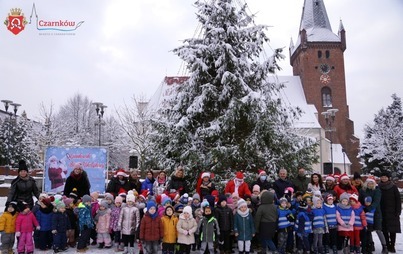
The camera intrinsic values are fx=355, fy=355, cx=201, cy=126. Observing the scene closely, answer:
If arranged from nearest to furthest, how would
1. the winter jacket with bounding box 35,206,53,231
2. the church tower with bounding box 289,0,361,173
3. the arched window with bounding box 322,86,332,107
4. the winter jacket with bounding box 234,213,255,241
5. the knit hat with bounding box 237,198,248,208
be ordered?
the winter jacket with bounding box 234,213,255,241 < the knit hat with bounding box 237,198,248,208 < the winter jacket with bounding box 35,206,53,231 < the church tower with bounding box 289,0,361,173 < the arched window with bounding box 322,86,332,107

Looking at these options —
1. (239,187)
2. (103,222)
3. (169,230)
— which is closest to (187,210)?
(169,230)

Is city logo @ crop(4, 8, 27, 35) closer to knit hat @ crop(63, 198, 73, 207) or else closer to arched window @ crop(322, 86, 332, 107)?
knit hat @ crop(63, 198, 73, 207)

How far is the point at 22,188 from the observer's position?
8.33 metres

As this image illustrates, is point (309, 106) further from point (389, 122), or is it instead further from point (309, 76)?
point (389, 122)

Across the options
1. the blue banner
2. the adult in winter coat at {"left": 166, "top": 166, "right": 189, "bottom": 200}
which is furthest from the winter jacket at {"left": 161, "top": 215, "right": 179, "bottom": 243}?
the blue banner

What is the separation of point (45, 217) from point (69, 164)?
6.39 m

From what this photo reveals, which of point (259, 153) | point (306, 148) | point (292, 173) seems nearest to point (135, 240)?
point (259, 153)

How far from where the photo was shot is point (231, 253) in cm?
812

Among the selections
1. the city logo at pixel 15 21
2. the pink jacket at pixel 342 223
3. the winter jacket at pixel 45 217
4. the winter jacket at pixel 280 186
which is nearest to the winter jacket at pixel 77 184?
the winter jacket at pixel 45 217

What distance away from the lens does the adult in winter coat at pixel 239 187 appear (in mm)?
8635

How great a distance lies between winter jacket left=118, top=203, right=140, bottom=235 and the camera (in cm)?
793

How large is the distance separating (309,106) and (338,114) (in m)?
4.84

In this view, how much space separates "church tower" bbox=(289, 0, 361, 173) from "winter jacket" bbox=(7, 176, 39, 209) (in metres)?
45.5

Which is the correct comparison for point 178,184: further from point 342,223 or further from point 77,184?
point 342,223
